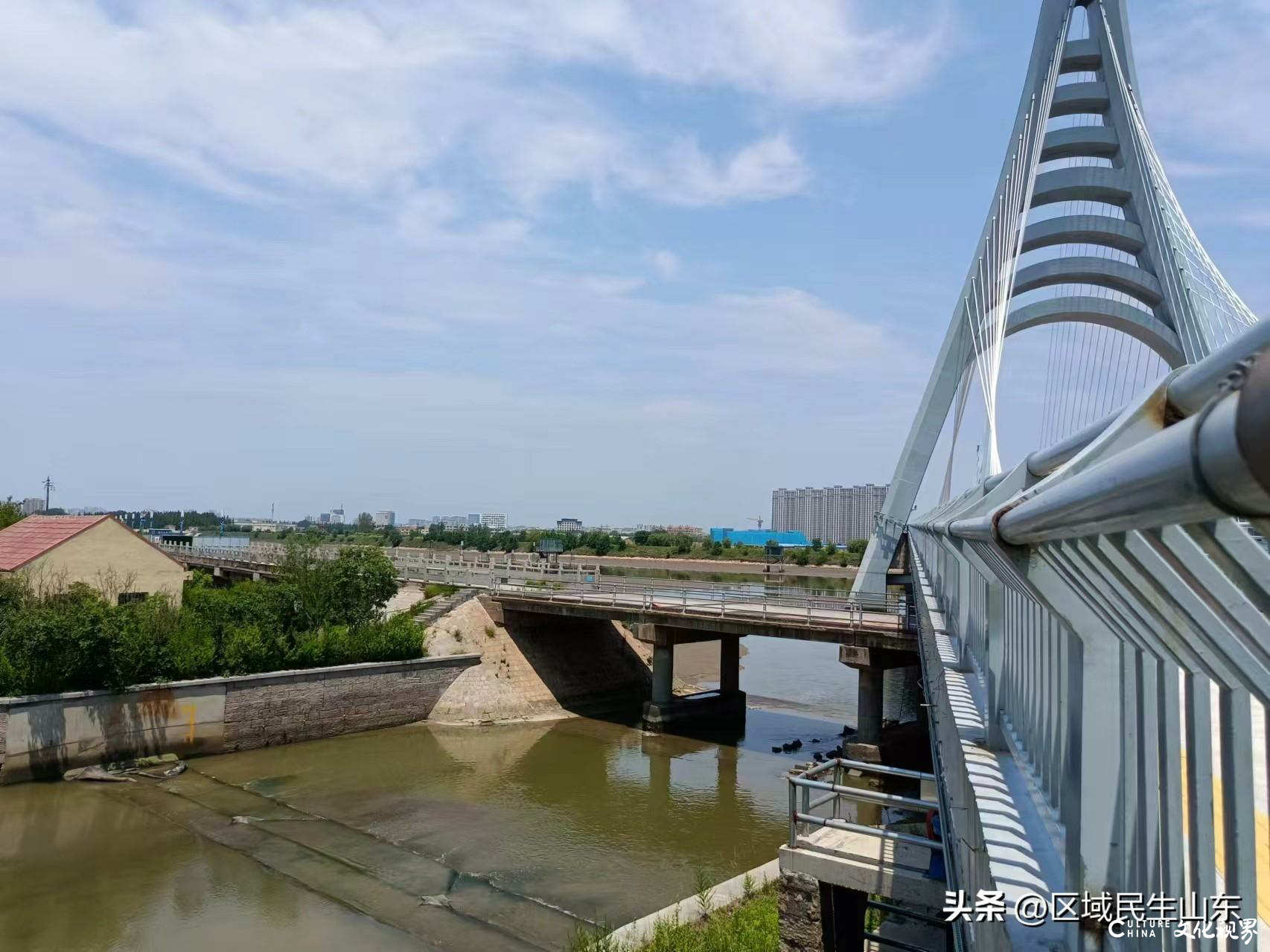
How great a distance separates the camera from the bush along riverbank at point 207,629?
17.6m

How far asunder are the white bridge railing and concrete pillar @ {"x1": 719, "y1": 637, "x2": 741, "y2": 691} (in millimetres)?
21806

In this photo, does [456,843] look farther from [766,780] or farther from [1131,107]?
[1131,107]

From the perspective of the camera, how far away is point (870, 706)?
Result: 63.1 ft

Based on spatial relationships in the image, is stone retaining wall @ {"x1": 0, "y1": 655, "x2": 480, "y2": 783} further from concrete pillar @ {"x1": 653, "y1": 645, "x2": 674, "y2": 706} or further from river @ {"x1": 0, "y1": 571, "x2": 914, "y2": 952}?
concrete pillar @ {"x1": 653, "y1": 645, "x2": 674, "y2": 706}

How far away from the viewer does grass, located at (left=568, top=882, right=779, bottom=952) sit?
8.55 meters

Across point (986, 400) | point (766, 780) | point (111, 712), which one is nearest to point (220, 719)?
point (111, 712)

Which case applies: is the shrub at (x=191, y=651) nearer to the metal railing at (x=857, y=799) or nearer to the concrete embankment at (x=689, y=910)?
the concrete embankment at (x=689, y=910)

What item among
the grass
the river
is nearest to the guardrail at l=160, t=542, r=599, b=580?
the river

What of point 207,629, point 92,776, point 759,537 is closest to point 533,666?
point 207,629

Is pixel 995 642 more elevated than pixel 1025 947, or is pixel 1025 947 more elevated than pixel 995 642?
pixel 995 642

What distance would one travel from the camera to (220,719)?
19.6 m

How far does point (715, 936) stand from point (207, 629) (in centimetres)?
1585

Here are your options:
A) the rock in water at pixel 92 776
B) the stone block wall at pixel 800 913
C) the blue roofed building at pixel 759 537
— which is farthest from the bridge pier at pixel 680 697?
the blue roofed building at pixel 759 537

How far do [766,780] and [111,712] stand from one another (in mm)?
13051
